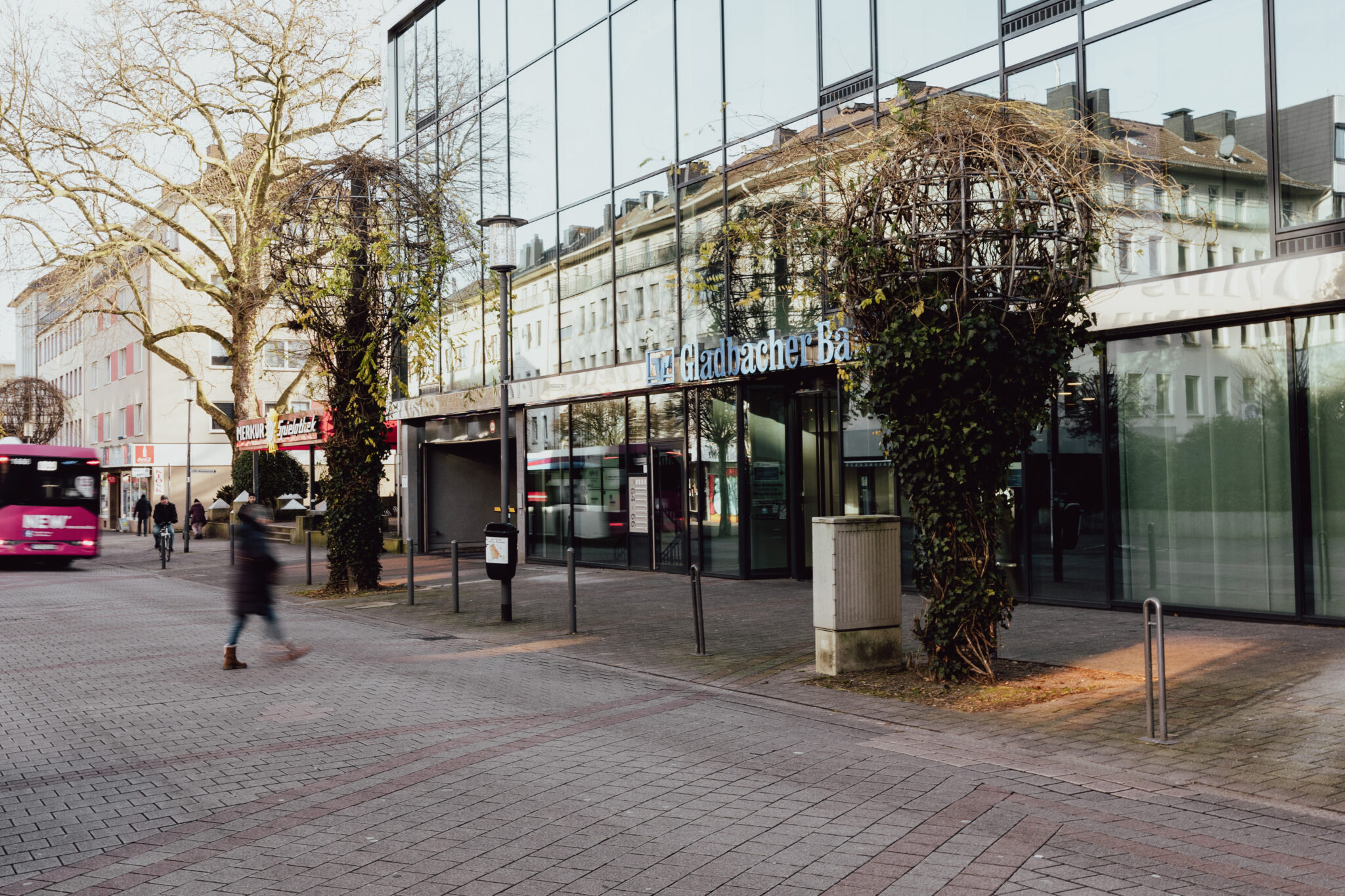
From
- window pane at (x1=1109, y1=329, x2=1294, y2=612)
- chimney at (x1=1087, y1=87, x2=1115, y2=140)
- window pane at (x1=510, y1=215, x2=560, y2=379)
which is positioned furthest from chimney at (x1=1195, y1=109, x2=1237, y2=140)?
window pane at (x1=510, y1=215, x2=560, y2=379)

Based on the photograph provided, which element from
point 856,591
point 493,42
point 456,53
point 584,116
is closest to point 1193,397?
point 856,591

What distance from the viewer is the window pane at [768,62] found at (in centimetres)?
1788

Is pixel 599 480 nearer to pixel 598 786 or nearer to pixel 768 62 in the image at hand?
pixel 768 62

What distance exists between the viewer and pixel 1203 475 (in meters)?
13.3

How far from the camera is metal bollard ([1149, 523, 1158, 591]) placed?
44.8 feet

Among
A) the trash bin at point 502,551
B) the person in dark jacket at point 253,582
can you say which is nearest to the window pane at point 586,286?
the trash bin at point 502,551

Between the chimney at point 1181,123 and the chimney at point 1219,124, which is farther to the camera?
the chimney at point 1181,123

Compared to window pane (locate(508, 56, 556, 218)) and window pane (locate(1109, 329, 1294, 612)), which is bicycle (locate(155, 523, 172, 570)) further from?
window pane (locate(1109, 329, 1294, 612))

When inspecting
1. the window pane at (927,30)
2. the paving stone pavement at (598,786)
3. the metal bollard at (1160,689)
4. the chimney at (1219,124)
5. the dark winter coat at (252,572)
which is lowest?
the paving stone pavement at (598,786)

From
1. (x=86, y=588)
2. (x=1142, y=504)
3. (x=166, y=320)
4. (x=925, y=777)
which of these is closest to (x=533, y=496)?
(x=86, y=588)

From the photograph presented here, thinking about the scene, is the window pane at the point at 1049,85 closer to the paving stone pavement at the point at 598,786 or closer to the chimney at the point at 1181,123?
the chimney at the point at 1181,123

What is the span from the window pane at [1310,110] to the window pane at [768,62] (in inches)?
273

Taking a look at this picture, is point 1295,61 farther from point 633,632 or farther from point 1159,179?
point 633,632

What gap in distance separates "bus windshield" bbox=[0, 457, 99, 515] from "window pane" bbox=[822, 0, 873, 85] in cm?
2038
